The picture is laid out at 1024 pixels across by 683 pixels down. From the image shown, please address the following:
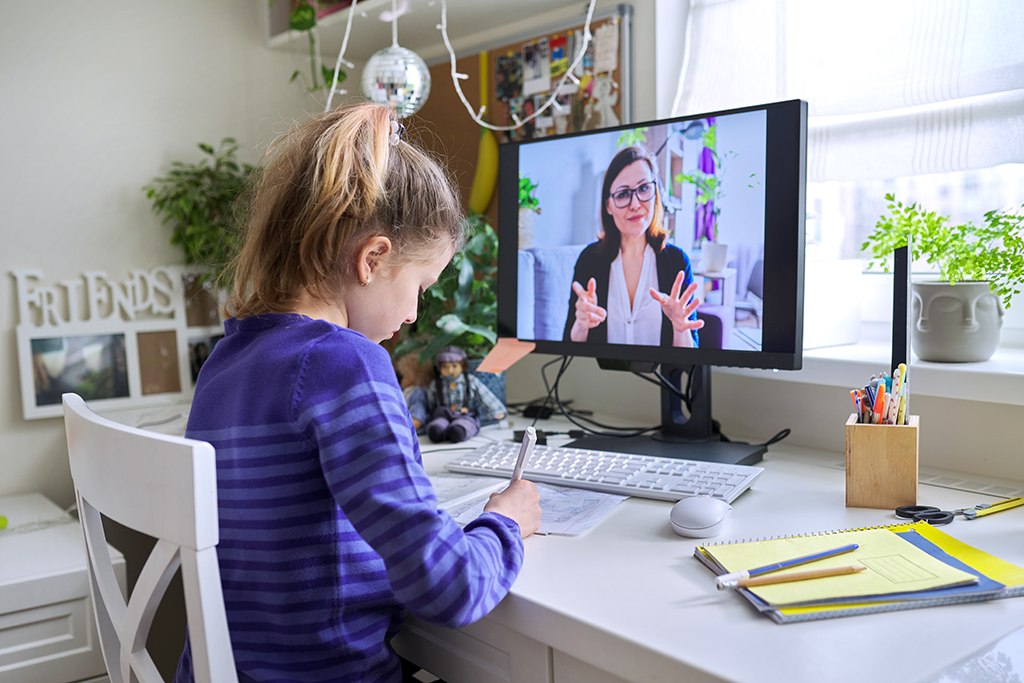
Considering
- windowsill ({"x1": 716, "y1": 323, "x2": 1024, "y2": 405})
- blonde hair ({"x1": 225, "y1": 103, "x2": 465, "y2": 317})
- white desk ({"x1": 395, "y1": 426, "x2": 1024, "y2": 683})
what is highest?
blonde hair ({"x1": 225, "y1": 103, "x2": 465, "y2": 317})

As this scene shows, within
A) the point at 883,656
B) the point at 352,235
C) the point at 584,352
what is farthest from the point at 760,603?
the point at 584,352

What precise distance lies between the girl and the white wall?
1166 millimetres

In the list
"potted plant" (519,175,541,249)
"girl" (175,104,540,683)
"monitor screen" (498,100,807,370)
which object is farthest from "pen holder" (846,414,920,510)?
"potted plant" (519,175,541,249)

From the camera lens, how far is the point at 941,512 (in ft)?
2.78

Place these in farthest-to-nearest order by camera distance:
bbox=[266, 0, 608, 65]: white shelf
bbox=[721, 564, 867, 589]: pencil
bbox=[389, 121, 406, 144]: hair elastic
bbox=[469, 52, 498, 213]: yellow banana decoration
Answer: bbox=[469, 52, 498, 213]: yellow banana decoration → bbox=[266, 0, 608, 65]: white shelf → bbox=[389, 121, 406, 144]: hair elastic → bbox=[721, 564, 867, 589]: pencil

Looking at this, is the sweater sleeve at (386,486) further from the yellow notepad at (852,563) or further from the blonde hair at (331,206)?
Answer: the yellow notepad at (852,563)

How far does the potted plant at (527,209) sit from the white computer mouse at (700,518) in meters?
0.57

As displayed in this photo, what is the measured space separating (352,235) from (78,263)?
4.30ft

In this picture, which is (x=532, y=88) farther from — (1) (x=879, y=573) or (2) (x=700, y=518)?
(1) (x=879, y=573)

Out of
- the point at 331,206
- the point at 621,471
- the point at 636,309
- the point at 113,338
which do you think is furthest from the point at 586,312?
the point at 113,338

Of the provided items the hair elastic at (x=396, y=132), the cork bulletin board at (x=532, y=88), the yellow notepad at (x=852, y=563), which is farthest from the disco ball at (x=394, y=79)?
the yellow notepad at (x=852, y=563)

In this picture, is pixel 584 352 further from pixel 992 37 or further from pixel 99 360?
pixel 99 360

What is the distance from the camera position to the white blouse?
1131mm

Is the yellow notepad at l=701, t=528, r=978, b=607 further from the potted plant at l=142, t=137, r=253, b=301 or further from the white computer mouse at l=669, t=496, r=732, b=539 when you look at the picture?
the potted plant at l=142, t=137, r=253, b=301
